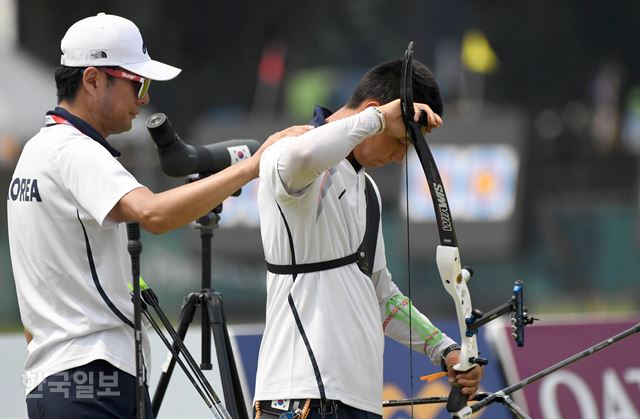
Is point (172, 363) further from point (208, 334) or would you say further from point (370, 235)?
point (370, 235)

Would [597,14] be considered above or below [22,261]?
above

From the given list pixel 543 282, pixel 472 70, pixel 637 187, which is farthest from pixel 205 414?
pixel 472 70

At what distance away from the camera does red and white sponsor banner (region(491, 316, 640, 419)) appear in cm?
557

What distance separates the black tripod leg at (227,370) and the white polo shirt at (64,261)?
2.75 feet

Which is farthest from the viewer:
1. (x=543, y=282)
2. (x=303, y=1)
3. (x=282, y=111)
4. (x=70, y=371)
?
(x=303, y=1)

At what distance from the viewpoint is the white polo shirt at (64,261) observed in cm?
321

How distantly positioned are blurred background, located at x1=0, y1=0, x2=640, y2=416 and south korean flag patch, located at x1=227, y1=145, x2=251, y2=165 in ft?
2.02

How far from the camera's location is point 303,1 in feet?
72.0

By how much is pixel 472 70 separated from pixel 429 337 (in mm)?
13595

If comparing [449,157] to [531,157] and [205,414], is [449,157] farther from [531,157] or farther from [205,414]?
[205,414]

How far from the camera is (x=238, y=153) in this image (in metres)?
4.18

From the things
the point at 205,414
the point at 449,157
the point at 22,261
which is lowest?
the point at 205,414

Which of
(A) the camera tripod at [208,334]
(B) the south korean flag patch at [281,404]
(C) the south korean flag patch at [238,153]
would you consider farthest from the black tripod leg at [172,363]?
(B) the south korean flag patch at [281,404]

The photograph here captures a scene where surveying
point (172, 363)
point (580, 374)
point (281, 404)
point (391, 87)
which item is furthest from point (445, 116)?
point (281, 404)
